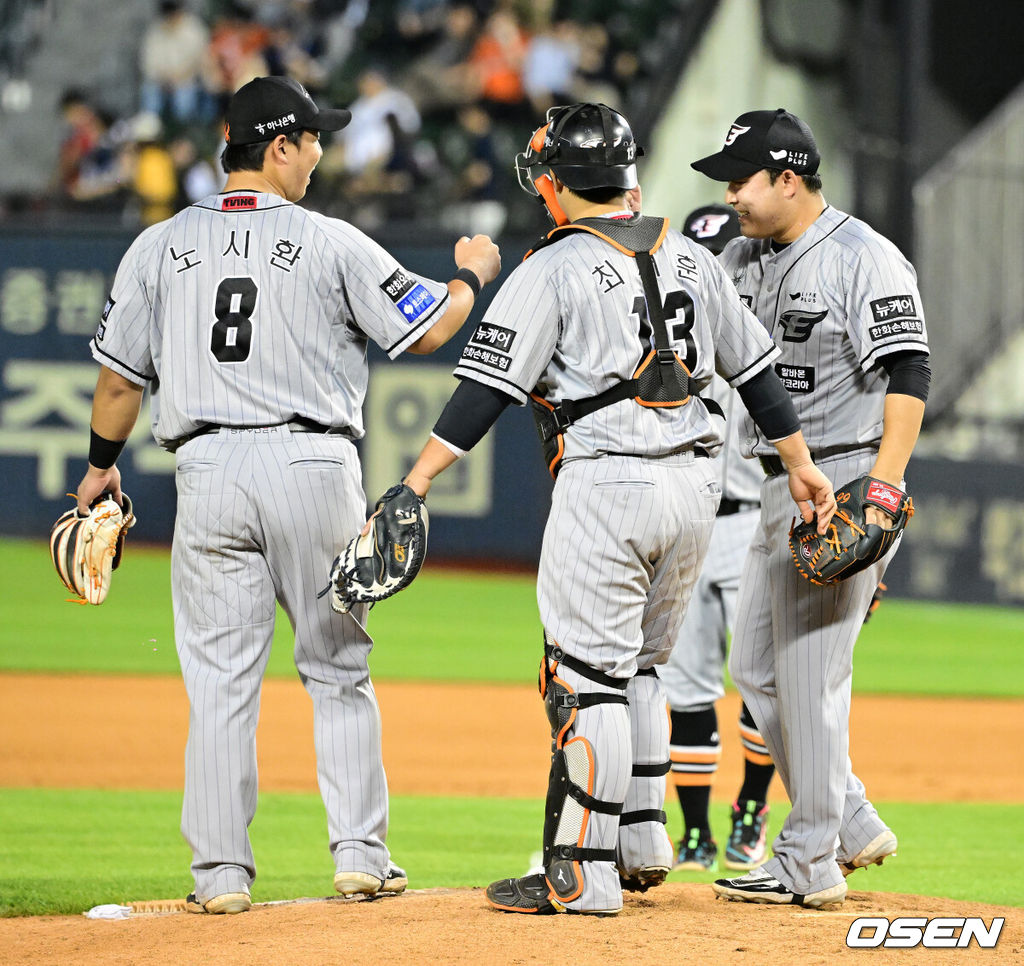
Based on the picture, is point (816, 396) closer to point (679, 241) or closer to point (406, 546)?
point (679, 241)

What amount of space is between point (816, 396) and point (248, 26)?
14.1m

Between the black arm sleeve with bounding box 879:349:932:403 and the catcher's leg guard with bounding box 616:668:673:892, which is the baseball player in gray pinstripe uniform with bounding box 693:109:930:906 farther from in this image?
the catcher's leg guard with bounding box 616:668:673:892

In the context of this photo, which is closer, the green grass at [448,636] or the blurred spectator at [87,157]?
the green grass at [448,636]

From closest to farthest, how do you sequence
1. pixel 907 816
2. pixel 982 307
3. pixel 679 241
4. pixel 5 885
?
pixel 679 241, pixel 5 885, pixel 907 816, pixel 982 307

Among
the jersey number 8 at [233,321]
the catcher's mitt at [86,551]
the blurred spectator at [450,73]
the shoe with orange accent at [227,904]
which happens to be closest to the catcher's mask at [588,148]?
the jersey number 8 at [233,321]

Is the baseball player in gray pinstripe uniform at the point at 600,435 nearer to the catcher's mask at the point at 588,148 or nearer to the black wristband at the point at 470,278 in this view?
the catcher's mask at the point at 588,148

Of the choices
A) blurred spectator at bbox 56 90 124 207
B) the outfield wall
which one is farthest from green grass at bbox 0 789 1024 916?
blurred spectator at bbox 56 90 124 207

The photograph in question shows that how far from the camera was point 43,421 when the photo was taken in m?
14.5

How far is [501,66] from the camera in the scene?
1594 cm

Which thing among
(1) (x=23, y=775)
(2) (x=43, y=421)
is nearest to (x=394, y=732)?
(1) (x=23, y=775)

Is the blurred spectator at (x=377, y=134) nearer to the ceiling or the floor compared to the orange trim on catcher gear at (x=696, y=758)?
nearer to the ceiling

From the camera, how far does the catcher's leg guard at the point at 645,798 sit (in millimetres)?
4207

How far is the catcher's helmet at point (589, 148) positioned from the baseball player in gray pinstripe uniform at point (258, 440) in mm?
541

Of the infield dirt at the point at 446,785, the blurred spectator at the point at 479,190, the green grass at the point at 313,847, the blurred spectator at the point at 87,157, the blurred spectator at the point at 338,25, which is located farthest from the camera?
the blurred spectator at the point at 338,25
